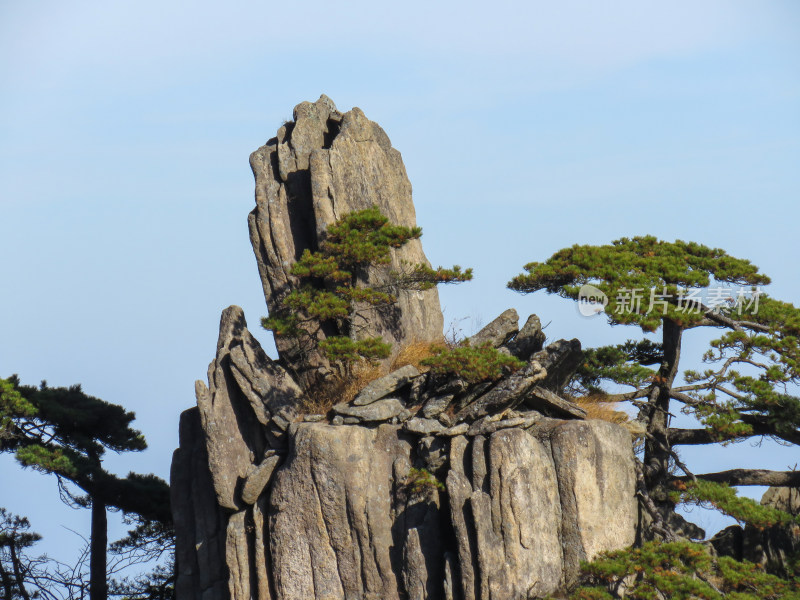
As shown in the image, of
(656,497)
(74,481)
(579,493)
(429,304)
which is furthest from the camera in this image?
(74,481)

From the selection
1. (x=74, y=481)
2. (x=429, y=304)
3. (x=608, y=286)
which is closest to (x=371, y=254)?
(x=429, y=304)

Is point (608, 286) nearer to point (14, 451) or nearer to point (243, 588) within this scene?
point (243, 588)

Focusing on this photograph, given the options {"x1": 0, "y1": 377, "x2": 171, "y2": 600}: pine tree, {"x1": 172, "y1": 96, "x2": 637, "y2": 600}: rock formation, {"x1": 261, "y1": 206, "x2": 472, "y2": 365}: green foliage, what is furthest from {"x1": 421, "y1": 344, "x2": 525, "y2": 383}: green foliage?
{"x1": 0, "y1": 377, "x2": 171, "y2": 600}: pine tree

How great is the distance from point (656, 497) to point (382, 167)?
29.2ft

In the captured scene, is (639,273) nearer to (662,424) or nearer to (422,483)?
(662,424)

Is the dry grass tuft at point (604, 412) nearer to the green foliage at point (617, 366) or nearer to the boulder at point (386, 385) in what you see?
the green foliage at point (617, 366)

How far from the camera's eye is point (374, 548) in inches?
808

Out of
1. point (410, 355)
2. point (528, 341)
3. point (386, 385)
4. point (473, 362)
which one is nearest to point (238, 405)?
point (386, 385)

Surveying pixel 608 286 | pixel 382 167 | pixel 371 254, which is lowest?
pixel 608 286

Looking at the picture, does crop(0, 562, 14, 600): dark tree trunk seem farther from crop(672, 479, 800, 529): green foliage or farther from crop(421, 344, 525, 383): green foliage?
crop(672, 479, 800, 529): green foliage

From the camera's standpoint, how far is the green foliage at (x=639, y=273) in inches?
822

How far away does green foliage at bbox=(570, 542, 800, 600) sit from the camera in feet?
61.3

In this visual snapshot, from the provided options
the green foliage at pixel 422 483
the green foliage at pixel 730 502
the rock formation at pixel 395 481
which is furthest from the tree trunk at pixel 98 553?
the green foliage at pixel 730 502

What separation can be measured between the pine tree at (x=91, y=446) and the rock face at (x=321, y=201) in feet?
19.7
